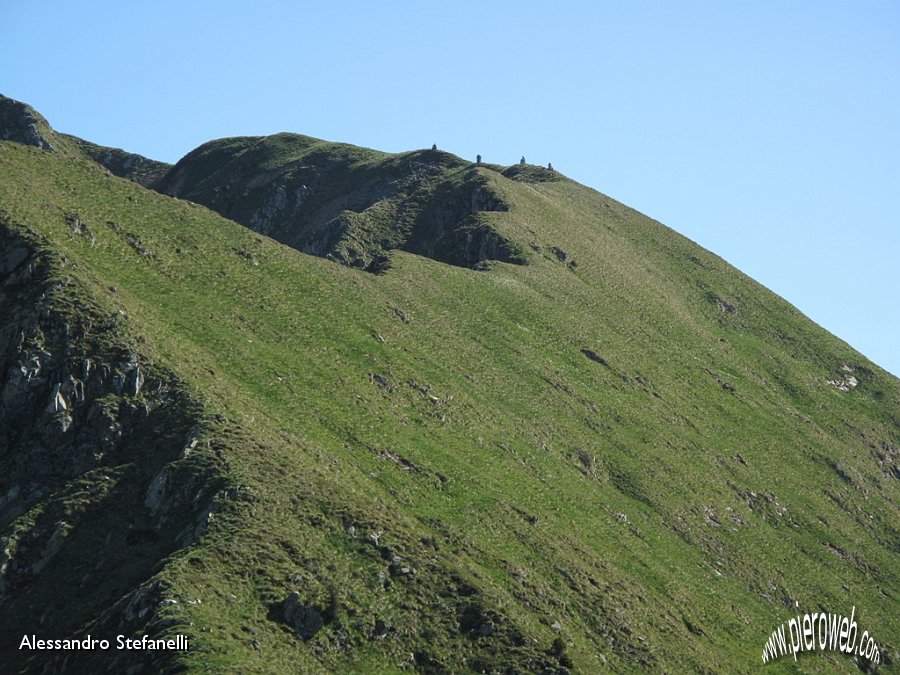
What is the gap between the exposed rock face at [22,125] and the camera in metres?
141

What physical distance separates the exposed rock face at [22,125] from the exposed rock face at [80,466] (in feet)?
325

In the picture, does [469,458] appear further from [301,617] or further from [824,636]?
[824,636]

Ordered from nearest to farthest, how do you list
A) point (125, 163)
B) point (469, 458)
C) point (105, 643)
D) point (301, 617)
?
point (105, 643), point (301, 617), point (469, 458), point (125, 163)

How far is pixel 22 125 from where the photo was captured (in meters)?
144

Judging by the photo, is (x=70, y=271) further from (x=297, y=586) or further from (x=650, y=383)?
(x=650, y=383)

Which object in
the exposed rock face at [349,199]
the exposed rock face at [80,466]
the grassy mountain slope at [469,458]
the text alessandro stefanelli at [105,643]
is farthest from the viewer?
the exposed rock face at [349,199]

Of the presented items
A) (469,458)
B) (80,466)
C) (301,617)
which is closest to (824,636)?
(469,458)

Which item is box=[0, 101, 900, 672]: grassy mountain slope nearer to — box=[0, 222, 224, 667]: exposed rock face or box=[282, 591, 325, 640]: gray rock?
box=[282, 591, 325, 640]: gray rock

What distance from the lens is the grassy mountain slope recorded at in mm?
40812

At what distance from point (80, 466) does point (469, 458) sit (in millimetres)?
23280

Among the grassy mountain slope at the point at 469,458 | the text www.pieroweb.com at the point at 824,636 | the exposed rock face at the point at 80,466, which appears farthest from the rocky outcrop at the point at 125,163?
the text www.pieroweb.com at the point at 824,636

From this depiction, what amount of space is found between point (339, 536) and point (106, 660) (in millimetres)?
11782

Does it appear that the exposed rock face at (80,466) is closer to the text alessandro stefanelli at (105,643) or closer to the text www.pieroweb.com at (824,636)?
the text alessandro stefanelli at (105,643)

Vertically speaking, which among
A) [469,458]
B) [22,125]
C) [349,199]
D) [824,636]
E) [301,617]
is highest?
[349,199]
